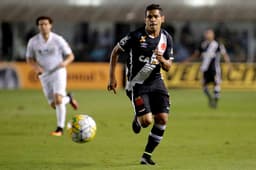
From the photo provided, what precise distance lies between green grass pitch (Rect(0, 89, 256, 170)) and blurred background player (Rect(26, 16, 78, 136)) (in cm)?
70

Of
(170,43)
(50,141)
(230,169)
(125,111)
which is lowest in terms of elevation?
(125,111)

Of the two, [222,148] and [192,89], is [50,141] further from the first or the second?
[192,89]

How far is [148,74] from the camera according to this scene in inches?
487

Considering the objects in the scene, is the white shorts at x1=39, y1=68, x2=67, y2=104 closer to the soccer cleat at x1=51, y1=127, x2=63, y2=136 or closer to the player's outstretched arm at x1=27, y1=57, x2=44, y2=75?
the player's outstretched arm at x1=27, y1=57, x2=44, y2=75

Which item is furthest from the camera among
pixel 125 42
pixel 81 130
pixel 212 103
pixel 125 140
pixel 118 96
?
pixel 118 96

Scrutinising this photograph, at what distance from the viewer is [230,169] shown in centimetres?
1180

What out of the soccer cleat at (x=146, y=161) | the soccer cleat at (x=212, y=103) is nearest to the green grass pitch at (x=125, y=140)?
the soccer cleat at (x=146, y=161)

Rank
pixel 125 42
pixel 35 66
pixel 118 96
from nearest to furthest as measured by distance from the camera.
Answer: pixel 125 42, pixel 35 66, pixel 118 96

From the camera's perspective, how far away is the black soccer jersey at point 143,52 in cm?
1220

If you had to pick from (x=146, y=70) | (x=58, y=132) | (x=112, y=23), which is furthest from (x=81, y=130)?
(x=112, y=23)

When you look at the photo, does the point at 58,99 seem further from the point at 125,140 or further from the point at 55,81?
the point at 125,140

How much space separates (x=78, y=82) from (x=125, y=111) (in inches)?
498

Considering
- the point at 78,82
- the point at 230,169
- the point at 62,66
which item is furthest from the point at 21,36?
the point at 230,169

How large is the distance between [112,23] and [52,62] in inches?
1110
